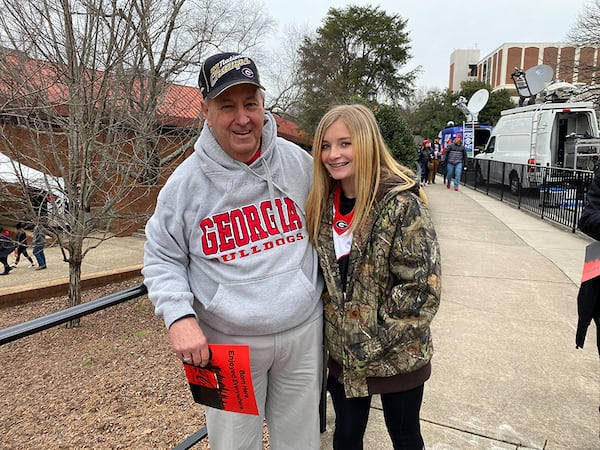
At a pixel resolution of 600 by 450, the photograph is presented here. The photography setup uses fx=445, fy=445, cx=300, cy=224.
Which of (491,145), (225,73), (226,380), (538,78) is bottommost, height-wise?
(226,380)

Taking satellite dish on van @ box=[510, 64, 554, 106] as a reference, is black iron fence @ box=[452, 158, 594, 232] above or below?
below

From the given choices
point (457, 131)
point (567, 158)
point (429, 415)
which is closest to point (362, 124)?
point (429, 415)

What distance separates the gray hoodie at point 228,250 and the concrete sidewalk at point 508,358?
4.62ft

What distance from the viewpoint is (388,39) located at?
32.0 meters

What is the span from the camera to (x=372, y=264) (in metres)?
1.63

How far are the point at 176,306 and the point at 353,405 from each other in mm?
850

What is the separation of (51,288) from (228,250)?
6.25 m

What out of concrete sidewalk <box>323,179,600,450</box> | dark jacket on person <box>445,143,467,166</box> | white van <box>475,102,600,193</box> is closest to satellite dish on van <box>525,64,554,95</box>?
white van <box>475,102,600,193</box>

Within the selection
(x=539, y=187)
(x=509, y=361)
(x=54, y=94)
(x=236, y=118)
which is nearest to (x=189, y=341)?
(x=236, y=118)

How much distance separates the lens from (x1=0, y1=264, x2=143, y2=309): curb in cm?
625

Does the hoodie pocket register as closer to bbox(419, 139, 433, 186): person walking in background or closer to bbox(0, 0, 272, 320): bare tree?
bbox(0, 0, 272, 320): bare tree

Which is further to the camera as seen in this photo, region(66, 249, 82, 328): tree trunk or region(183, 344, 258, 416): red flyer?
region(66, 249, 82, 328): tree trunk

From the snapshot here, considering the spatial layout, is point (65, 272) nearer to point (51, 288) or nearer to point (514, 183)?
point (51, 288)

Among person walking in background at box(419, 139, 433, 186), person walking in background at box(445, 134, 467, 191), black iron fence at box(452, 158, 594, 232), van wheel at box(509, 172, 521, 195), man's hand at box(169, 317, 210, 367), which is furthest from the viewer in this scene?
person walking in background at box(419, 139, 433, 186)
